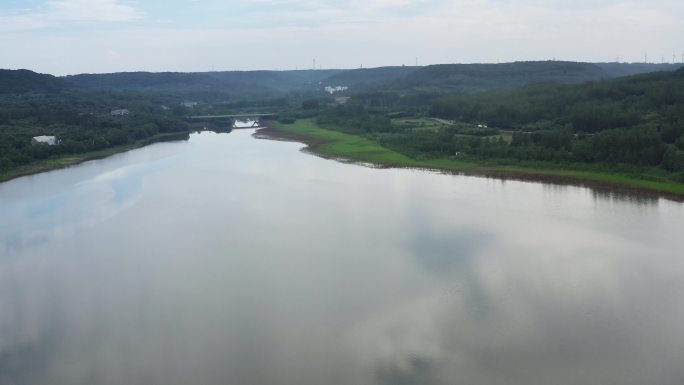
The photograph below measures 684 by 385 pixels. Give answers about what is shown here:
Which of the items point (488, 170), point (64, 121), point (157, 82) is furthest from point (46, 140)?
point (157, 82)

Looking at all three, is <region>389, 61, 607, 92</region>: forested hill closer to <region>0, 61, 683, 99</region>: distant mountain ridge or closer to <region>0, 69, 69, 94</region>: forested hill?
<region>0, 61, 683, 99</region>: distant mountain ridge

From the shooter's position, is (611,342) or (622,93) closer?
(611,342)

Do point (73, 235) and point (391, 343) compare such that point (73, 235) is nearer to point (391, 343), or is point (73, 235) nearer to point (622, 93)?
point (391, 343)

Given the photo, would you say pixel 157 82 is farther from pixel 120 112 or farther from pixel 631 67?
pixel 631 67

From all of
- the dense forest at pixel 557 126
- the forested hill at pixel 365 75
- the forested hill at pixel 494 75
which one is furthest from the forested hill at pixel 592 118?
the forested hill at pixel 365 75

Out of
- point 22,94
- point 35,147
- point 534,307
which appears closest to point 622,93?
point 534,307

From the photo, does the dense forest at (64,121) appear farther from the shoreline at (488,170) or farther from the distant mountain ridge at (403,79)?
the shoreline at (488,170)
